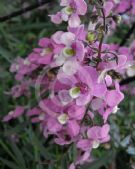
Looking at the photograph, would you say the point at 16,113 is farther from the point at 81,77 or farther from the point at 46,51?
the point at 81,77

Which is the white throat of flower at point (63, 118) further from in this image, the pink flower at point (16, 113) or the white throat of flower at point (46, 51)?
the pink flower at point (16, 113)

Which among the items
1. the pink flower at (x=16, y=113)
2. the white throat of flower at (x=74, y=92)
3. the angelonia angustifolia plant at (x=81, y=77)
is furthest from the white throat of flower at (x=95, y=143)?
the pink flower at (x=16, y=113)

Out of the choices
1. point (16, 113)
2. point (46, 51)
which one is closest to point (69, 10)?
point (46, 51)

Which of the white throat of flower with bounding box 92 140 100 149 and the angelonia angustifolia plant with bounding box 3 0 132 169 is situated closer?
the angelonia angustifolia plant with bounding box 3 0 132 169

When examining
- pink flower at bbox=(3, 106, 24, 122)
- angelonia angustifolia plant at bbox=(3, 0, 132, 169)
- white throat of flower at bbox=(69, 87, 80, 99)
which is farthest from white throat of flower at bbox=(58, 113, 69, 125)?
pink flower at bbox=(3, 106, 24, 122)

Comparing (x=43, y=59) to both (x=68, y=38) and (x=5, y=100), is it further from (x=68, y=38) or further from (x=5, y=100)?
(x=5, y=100)

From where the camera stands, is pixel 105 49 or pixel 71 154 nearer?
pixel 105 49

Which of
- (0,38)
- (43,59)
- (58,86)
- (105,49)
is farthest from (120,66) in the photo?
(0,38)

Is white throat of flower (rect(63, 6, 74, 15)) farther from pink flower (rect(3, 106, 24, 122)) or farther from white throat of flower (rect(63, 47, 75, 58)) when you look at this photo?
pink flower (rect(3, 106, 24, 122))
